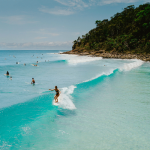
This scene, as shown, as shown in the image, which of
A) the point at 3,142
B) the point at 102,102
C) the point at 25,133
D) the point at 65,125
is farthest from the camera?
the point at 102,102

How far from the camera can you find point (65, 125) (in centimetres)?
782

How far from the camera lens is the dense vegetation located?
60356mm

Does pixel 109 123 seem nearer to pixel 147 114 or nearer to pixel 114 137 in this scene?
pixel 114 137

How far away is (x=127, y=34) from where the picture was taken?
74438 millimetres

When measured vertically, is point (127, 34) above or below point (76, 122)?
above

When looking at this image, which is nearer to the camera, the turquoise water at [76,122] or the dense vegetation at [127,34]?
the turquoise water at [76,122]

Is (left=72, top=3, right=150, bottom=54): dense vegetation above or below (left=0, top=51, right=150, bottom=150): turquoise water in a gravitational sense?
above

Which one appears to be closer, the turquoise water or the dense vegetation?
the turquoise water

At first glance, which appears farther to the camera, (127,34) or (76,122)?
(127,34)

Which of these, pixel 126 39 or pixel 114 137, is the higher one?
pixel 126 39

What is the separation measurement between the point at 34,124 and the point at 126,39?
6894 centimetres

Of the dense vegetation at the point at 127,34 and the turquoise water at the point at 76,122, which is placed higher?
the dense vegetation at the point at 127,34

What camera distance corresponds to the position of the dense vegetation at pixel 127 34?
6036 cm

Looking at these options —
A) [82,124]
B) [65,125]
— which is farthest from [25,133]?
[82,124]
